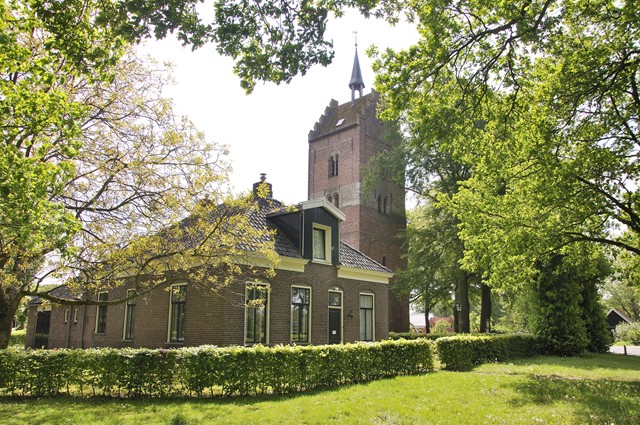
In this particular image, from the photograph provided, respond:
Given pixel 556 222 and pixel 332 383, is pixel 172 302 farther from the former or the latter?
pixel 556 222

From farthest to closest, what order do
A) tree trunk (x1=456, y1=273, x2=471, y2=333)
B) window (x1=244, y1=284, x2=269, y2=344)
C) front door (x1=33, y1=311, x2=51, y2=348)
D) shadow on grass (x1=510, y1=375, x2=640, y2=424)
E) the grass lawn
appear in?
tree trunk (x1=456, y1=273, x2=471, y2=333) → front door (x1=33, y1=311, x2=51, y2=348) → window (x1=244, y1=284, x2=269, y2=344) → shadow on grass (x1=510, y1=375, x2=640, y2=424) → the grass lawn

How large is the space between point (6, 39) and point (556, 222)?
14.8 m

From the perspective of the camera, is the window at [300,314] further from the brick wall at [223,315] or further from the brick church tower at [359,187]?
the brick church tower at [359,187]

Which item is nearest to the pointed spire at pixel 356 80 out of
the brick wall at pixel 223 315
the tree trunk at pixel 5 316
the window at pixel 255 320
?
the brick wall at pixel 223 315

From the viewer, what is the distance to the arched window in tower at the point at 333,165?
4125 centimetres

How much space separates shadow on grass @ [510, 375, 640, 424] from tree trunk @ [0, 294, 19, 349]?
39.2 ft

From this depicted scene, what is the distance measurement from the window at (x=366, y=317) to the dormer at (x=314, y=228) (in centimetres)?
286

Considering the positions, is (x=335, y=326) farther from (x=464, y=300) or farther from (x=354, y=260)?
(x=464, y=300)

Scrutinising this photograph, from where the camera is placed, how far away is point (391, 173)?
3650cm

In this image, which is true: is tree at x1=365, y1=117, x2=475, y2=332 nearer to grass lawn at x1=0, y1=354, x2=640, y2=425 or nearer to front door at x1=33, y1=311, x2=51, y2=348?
grass lawn at x1=0, y1=354, x2=640, y2=425

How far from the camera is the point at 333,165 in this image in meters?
41.6

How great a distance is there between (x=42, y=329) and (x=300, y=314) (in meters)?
17.3

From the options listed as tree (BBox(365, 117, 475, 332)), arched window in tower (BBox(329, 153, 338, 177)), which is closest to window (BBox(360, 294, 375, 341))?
tree (BBox(365, 117, 475, 332))

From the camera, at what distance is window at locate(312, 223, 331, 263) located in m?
19.2
